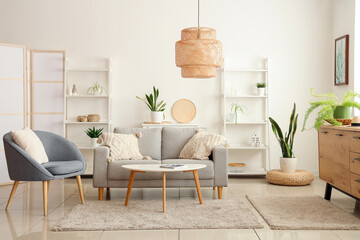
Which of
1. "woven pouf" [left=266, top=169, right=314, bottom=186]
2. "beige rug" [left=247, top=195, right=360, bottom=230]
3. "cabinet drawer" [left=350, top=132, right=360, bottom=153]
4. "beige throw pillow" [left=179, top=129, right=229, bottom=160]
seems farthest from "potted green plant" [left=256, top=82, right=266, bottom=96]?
"cabinet drawer" [left=350, top=132, right=360, bottom=153]

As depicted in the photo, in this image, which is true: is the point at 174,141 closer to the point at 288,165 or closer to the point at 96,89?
the point at 288,165

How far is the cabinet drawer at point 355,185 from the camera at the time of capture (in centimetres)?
381

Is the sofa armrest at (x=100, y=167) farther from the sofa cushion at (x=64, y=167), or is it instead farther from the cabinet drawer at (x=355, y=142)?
the cabinet drawer at (x=355, y=142)

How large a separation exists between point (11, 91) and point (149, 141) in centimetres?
218

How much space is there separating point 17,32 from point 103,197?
3246 millimetres

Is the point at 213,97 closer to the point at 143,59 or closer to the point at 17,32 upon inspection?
the point at 143,59

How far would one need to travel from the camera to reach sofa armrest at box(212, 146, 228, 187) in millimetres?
4680

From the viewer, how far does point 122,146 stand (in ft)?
16.3

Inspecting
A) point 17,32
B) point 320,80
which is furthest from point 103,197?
point 320,80

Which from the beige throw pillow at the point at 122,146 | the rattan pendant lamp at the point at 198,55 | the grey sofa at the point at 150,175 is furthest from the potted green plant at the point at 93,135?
the rattan pendant lamp at the point at 198,55

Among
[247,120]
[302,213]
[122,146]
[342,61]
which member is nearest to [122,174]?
[122,146]

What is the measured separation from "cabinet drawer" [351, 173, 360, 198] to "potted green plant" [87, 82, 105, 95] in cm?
396

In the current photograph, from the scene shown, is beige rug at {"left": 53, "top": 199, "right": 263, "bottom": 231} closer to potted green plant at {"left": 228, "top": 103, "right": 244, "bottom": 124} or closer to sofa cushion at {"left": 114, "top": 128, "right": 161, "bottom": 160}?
sofa cushion at {"left": 114, "top": 128, "right": 161, "bottom": 160}

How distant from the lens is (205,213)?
3.96 metres
